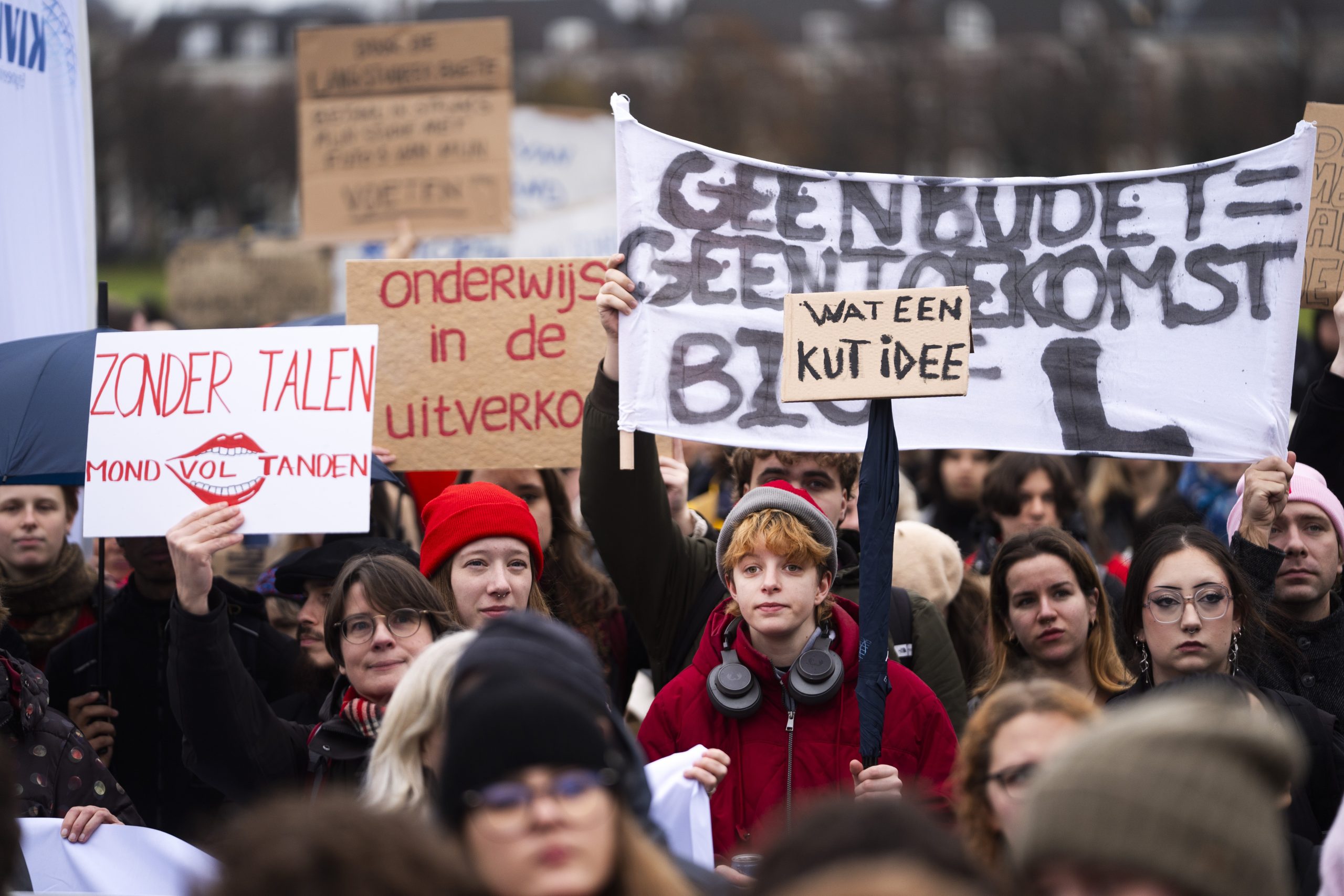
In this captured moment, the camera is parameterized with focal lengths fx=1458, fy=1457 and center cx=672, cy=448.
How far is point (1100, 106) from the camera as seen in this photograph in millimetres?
43344

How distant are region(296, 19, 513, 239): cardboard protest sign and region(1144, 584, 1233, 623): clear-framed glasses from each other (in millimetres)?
5097

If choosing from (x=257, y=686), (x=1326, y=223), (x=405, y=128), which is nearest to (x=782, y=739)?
(x=257, y=686)

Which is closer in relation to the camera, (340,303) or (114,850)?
(114,850)

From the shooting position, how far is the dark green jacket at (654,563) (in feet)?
12.6

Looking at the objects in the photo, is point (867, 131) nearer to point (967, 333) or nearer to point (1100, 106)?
point (1100, 106)

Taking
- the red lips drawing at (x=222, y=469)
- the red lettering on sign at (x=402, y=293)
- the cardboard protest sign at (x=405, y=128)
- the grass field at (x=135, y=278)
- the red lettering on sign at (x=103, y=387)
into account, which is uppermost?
the grass field at (x=135, y=278)

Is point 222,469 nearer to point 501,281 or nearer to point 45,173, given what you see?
point 501,281

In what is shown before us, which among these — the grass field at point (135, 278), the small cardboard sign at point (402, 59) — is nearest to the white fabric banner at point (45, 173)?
the small cardboard sign at point (402, 59)

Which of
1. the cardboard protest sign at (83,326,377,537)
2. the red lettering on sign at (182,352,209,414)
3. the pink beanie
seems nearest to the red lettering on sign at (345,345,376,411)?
the cardboard protest sign at (83,326,377,537)

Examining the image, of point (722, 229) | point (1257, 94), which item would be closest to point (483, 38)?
point (722, 229)

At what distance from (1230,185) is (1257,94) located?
41.1 m

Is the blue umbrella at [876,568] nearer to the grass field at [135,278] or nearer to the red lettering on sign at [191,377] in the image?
the red lettering on sign at [191,377]

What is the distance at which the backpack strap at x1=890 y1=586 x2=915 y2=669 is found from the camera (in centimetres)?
395

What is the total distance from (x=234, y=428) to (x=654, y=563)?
1.18m
